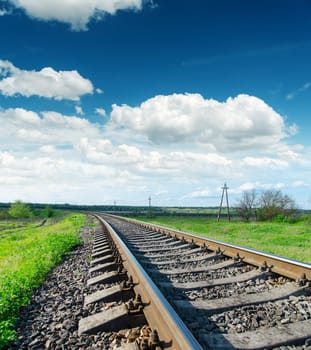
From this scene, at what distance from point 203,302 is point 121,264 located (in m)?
2.43

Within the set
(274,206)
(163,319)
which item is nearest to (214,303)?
(163,319)

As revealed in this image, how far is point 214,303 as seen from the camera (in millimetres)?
3818

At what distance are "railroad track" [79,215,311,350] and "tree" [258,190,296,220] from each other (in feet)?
117

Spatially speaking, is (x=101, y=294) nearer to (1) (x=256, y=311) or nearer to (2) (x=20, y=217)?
(1) (x=256, y=311)

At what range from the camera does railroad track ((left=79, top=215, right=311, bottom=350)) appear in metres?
2.82

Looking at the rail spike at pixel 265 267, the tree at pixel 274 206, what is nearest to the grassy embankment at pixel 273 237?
the rail spike at pixel 265 267

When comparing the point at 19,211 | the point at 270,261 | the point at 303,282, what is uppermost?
the point at 270,261

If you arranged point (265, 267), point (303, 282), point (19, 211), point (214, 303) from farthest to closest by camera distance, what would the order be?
point (19, 211) → point (265, 267) → point (303, 282) → point (214, 303)

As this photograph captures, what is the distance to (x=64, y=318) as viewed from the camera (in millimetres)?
3752

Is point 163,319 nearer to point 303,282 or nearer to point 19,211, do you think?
point 303,282

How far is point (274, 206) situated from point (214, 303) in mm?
39189

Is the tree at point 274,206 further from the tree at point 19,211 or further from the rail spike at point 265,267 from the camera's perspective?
the tree at point 19,211

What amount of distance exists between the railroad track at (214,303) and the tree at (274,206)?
35.6 meters

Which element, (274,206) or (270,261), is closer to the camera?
(270,261)
